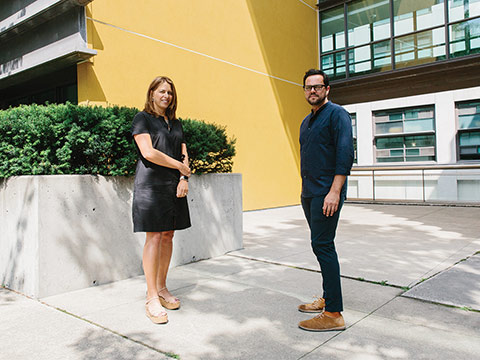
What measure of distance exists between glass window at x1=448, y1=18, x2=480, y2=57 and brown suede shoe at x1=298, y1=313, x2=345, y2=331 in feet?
37.2


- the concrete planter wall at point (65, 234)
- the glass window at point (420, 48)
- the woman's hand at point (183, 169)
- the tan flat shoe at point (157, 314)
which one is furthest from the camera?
the glass window at point (420, 48)

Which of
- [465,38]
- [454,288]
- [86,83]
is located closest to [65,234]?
[454,288]

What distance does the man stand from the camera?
8.73ft

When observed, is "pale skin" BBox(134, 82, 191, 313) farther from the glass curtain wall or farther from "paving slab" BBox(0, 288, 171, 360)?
the glass curtain wall

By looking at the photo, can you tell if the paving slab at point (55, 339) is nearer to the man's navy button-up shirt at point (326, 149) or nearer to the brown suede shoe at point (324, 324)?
the brown suede shoe at point (324, 324)

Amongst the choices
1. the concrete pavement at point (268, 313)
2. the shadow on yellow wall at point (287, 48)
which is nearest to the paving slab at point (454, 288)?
the concrete pavement at point (268, 313)

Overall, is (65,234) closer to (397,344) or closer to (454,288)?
(397,344)

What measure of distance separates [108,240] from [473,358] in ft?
11.0

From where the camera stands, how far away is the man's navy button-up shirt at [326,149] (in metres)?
2.66

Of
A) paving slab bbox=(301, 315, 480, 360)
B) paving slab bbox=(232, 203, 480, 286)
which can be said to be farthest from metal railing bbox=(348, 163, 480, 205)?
paving slab bbox=(301, 315, 480, 360)

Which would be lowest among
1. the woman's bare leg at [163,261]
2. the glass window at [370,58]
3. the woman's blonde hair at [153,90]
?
the woman's bare leg at [163,261]

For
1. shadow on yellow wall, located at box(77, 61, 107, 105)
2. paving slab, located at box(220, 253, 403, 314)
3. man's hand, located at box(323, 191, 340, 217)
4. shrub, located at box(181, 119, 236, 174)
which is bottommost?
paving slab, located at box(220, 253, 403, 314)

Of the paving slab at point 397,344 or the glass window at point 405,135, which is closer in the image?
the paving slab at point 397,344

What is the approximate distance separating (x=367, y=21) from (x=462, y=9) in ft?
9.15
